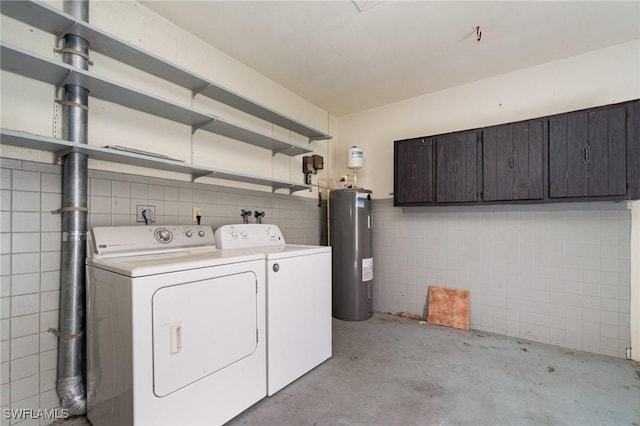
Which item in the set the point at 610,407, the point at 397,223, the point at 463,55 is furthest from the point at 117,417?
the point at 463,55

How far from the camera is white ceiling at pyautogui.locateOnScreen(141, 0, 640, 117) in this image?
2148 mm

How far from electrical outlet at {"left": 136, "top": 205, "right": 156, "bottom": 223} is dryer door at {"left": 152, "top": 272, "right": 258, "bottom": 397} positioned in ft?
2.93

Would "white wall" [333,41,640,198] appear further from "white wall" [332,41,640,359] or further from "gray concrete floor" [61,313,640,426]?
"gray concrete floor" [61,313,640,426]

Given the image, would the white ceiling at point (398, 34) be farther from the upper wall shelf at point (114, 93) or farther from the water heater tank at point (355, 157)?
the water heater tank at point (355, 157)

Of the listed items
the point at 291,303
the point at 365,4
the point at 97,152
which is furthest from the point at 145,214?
the point at 365,4

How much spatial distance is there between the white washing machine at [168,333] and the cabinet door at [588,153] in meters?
2.72

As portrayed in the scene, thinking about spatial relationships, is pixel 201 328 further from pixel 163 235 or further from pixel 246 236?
pixel 246 236

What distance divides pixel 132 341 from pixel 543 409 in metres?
2.45

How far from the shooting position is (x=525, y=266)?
9.84ft

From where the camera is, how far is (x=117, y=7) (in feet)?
6.66

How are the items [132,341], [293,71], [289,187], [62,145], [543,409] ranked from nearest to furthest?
[132,341] → [62,145] → [543,409] → [293,71] → [289,187]

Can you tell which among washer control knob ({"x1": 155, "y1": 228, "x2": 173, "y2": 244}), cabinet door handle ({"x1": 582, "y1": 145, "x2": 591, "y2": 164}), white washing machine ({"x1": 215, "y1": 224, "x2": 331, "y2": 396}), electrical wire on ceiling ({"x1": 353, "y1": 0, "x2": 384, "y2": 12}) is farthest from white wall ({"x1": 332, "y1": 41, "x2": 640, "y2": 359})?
washer control knob ({"x1": 155, "y1": 228, "x2": 173, "y2": 244})

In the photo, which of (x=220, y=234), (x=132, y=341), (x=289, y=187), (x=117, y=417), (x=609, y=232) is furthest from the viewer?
(x=289, y=187)

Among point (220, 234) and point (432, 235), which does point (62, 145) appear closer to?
point (220, 234)
